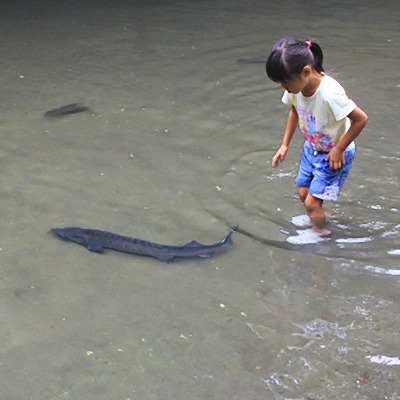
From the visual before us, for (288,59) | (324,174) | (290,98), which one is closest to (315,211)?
(324,174)

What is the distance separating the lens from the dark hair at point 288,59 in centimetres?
363

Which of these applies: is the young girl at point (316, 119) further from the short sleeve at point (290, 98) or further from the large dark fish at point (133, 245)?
the large dark fish at point (133, 245)

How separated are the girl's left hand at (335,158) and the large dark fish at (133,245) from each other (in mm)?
780

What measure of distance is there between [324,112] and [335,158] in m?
0.27

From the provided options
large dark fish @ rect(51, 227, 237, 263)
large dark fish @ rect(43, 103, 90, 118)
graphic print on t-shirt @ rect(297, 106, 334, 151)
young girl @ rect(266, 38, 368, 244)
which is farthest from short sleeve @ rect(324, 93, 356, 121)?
large dark fish @ rect(43, 103, 90, 118)

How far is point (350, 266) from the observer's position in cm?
411

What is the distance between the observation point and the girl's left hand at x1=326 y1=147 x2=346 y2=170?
397 centimetres

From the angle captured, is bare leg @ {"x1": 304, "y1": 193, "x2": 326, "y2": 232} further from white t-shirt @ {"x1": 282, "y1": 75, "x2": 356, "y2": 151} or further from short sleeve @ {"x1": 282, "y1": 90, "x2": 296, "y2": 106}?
short sleeve @ {"x1": 282, "y1": 90, "x2": 296, "y2": 106}

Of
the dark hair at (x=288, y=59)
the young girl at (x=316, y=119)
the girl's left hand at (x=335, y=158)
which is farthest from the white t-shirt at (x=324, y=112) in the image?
the dark hair at (x=288, y=59)

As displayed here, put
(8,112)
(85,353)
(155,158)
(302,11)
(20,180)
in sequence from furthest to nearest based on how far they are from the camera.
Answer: (302,11)
(8,112)
(155,158)
(20,180)
(85,353)

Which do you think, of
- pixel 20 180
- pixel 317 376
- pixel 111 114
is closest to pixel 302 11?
pixel 111 114

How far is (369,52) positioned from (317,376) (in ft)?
19.1

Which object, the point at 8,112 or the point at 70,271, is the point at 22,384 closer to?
the point at 70,271

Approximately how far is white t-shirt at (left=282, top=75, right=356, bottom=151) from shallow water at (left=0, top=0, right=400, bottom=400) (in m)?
0.68
